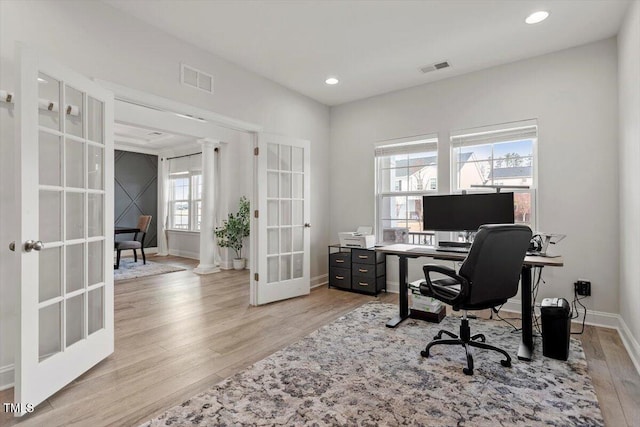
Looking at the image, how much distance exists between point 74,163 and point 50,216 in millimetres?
395

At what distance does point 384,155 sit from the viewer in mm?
4590

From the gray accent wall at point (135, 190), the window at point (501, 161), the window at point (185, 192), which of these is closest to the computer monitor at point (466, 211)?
the window at point (501, 161)

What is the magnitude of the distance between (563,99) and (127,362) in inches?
181

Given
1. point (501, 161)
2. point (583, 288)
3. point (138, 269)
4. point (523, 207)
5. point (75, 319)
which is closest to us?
point (75, 319)

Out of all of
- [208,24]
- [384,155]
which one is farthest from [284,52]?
[384,155]

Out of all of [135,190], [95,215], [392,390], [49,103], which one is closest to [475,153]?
[392,390]

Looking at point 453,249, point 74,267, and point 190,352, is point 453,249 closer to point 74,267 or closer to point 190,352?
point 190,352

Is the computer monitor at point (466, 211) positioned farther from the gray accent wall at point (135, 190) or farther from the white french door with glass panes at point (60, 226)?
the gray accent wall at point (135, 190)

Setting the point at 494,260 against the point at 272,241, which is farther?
the point at 272,241

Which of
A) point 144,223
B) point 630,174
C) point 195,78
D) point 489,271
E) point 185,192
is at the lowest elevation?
point 489,271

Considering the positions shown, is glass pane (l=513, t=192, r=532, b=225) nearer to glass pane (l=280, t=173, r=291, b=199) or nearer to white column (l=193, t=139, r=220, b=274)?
glass pane (l=280, t=173, r=291, b=199)

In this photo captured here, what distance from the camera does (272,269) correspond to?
403cm

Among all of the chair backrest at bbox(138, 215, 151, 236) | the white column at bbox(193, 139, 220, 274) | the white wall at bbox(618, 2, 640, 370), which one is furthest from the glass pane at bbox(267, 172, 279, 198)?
the chair backrest at bbox(138, 215, 151, 236)

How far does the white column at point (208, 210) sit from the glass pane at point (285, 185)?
2.59 m
